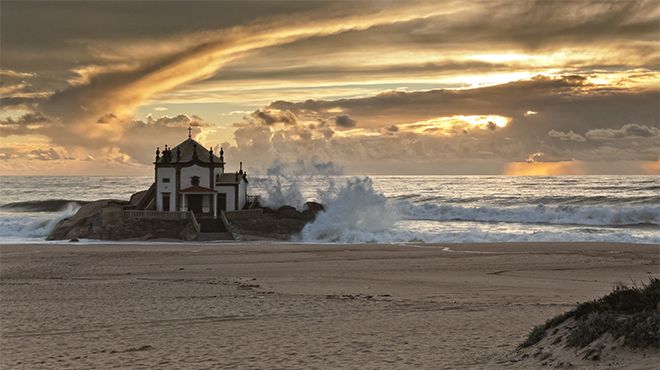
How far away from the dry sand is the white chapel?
53.5 ft

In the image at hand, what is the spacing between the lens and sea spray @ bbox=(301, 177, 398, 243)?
145 ft

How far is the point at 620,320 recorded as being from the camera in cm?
967

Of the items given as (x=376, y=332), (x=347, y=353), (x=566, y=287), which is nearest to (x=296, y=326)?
(x=376, y=332)

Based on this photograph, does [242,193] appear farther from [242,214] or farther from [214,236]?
[214,236]

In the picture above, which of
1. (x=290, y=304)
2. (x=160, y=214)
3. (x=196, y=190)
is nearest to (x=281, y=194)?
(x=196, y=190)

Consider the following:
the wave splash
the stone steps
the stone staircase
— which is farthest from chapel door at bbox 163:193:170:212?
the wave splash

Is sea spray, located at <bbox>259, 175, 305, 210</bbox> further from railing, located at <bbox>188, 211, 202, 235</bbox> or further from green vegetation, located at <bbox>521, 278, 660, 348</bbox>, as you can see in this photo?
green vegetation, located at <bbox>521, 278, 660, 348</bbox>

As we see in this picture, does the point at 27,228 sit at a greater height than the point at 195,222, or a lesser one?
lesser

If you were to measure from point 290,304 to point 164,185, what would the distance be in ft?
113

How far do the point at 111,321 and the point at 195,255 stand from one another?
55.6 feet

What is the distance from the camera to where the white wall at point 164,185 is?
4962 cm

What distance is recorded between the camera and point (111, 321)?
602 inches

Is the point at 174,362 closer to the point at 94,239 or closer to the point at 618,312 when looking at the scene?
the point at 618,312

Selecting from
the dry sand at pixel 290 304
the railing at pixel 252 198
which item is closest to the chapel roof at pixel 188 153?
the railing at pixel 252 198
